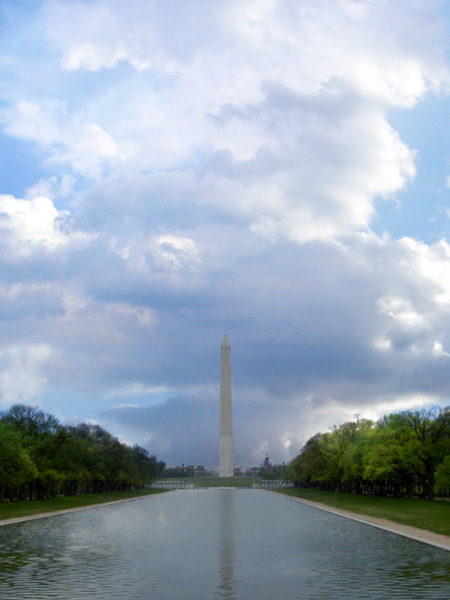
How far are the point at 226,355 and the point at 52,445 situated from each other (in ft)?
212

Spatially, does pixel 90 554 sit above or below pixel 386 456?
below

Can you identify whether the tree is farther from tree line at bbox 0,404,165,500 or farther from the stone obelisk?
the stone obelisk

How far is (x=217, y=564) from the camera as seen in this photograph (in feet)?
67.8

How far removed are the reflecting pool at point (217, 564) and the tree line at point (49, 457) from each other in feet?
94.6

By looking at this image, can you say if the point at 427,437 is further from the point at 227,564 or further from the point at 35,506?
the point at 227,564

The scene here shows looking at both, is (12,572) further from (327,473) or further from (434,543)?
(327,473)

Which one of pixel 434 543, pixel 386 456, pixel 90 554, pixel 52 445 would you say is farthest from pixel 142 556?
pixel 52 445

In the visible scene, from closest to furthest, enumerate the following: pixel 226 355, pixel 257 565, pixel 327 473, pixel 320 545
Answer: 1. pixel 257 565
2. pixel 320 545
3. pixel 327 473
4. pixel 226 355

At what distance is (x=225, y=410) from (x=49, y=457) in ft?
223

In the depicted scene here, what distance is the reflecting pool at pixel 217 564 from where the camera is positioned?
51.1ft

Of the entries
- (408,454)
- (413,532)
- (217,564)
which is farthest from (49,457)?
(217,564)

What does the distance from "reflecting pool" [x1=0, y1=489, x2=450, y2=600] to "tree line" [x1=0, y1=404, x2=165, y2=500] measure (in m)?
28.8

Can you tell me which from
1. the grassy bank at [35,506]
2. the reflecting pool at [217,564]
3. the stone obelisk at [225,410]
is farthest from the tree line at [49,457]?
the stone obelisk at [225,410]

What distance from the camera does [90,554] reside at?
2347cm
